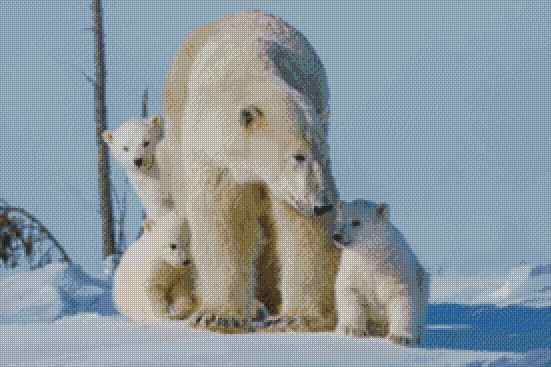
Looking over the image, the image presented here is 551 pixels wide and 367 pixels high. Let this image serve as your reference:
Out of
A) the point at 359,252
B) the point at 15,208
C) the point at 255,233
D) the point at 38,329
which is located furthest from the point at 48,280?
the point at 359,252

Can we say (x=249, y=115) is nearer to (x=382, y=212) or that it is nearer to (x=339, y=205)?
(x=339, y=205)

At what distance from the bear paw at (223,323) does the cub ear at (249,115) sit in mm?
1139

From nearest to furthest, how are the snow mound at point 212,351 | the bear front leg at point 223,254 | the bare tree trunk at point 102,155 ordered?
the snow mound at point 212,351, the bear front leg at point 223,254, the bare tree trunk at point 102,155

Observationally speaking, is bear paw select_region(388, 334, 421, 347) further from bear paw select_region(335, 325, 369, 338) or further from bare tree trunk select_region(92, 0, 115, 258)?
bare tree trunk select_region(92, 0, 115, 258)

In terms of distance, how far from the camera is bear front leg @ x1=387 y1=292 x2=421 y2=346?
6.24 m

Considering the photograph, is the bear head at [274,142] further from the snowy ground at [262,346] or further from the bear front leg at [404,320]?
the snowy ground at [262,346]

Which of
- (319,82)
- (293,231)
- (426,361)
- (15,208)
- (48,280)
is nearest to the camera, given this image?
(426,361)

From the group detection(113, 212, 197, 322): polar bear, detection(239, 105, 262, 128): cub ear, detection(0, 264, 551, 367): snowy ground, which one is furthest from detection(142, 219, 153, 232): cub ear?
detection(239, 105, 262, 128): cub ear

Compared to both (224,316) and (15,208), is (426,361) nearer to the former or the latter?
(224,316)

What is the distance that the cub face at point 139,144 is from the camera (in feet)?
30.4

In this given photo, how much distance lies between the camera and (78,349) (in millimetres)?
6477

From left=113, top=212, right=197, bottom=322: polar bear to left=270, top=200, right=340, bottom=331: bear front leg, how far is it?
758 millimetres

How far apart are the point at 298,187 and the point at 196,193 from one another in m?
0.99

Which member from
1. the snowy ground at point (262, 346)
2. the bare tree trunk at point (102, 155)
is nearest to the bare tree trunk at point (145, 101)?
the bare tree trunk at point (102, 155)
